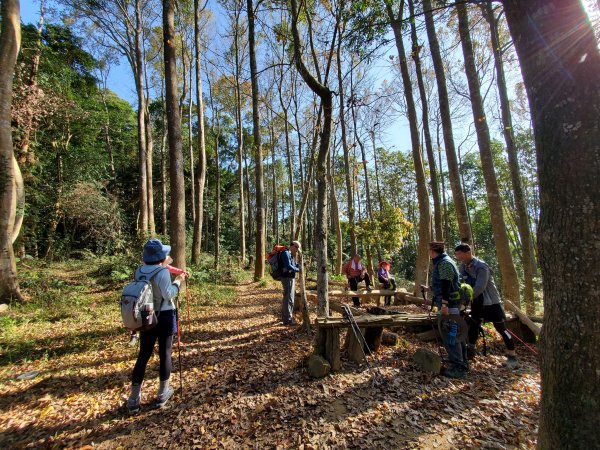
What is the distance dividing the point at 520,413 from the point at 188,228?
76.4ft

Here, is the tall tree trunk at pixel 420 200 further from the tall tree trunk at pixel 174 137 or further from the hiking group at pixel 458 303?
the tall tree trunk at pixel 174 137

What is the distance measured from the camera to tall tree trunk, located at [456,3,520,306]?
6777 mm

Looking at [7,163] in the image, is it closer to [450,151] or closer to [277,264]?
[277,264]

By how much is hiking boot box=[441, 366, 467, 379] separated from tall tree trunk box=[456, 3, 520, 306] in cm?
361

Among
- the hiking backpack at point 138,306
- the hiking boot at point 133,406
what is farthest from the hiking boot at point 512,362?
the hiking boot at point 133,406

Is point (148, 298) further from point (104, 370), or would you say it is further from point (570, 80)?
point (570, 80)

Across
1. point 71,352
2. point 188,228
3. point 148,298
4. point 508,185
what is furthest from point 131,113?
point 508,185

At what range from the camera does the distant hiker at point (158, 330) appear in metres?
3.37

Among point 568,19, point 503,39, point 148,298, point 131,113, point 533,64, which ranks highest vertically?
point 131,113

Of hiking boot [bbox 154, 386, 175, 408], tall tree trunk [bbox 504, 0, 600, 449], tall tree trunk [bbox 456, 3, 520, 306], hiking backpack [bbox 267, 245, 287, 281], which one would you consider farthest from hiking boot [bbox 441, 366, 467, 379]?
hiking boot [bbox 154, 386, 175, 408]

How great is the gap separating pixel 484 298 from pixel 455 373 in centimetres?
134

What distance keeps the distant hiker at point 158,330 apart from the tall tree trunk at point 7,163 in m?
6.03

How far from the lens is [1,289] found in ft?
22.3

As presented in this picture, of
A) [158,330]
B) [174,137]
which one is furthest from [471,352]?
[174,137]
